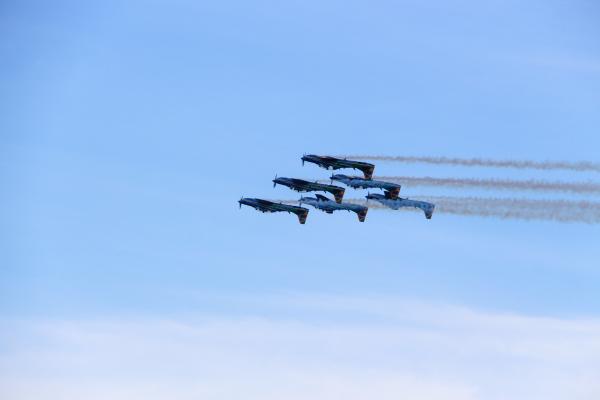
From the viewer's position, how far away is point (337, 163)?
133875mm

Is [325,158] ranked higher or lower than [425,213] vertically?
higher

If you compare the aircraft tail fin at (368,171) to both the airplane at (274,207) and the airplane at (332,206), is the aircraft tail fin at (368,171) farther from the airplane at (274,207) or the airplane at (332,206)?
the airplane at (274,207)

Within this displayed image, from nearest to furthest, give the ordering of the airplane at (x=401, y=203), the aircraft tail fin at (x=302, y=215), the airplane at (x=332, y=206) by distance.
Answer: the airplane at (x=401, y=203) → the airplane at (x=332, y=206) → the aircraft tail fin at (x=302, y=215)

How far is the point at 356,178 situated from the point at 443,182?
39.2 ft

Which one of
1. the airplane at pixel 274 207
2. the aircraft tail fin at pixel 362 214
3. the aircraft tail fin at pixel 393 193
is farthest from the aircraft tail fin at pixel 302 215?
the aircraft tail fin at pixel 393 193

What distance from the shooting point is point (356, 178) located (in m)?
134

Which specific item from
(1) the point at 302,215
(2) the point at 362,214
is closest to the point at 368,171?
(2) the point at 362,214

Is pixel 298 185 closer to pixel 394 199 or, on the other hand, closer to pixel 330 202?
pixel 330 202

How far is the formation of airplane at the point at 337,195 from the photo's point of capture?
5157 inches

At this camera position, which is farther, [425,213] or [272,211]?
[272,211]

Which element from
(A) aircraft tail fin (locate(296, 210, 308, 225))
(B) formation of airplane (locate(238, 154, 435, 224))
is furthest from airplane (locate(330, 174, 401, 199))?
(A) aircraft tail fin (locate(296, 210, 308, 225))

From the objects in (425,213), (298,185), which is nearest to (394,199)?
(425,213)

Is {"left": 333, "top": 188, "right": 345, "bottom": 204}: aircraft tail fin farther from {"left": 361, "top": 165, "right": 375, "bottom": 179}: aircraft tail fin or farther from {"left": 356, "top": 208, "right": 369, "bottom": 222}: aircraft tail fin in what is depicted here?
{"left": 361, "top": 165, "right": 375, "bottom": 179}: aircraft tail fin

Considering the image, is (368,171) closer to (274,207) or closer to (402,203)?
(402,203)
